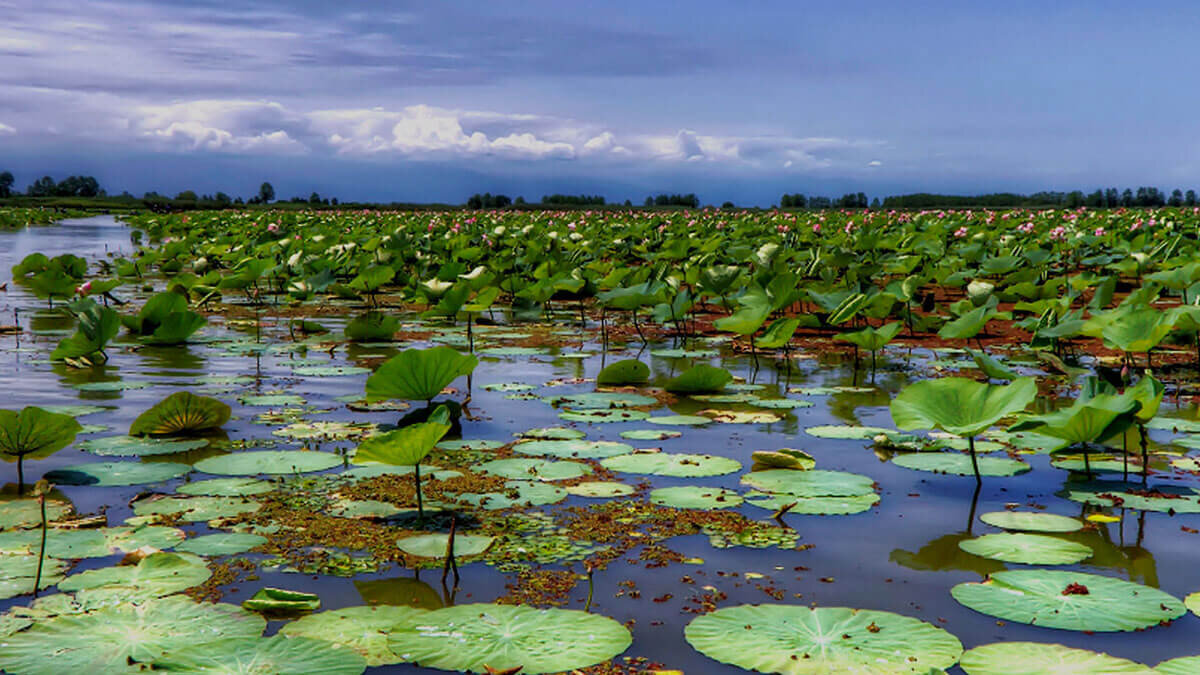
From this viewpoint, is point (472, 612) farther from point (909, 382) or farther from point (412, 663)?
point (909, 382)

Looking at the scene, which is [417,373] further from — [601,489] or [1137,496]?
[1137,496]

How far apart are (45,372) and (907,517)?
521 centimetres

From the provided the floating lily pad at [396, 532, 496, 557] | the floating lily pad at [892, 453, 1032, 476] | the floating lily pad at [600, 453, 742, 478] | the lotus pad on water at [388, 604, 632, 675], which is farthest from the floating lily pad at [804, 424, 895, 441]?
the lotus pad on water at [388, 604, 632, 675]

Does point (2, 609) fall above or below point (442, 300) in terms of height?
below

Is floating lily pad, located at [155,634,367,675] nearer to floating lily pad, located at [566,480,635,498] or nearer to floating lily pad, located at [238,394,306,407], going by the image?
floating lily pad, located at [566,480,635,498]

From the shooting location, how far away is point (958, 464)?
3.82 m

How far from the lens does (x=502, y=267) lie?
11.0 meters

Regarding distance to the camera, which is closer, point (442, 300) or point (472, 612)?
point (472, 612)

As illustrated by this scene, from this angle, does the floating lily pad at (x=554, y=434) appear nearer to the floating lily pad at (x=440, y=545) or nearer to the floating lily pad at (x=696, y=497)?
the floating lily pad at (x=696, y=497)

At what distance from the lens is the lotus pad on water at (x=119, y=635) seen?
2023mm

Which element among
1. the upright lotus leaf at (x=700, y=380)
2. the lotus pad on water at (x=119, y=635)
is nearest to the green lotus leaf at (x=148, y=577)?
the lotus pad on water at (x=119, y=635)

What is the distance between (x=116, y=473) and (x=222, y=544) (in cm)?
99

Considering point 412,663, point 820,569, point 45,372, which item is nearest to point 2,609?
point 412,663

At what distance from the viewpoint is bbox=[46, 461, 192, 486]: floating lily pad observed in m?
3.45
